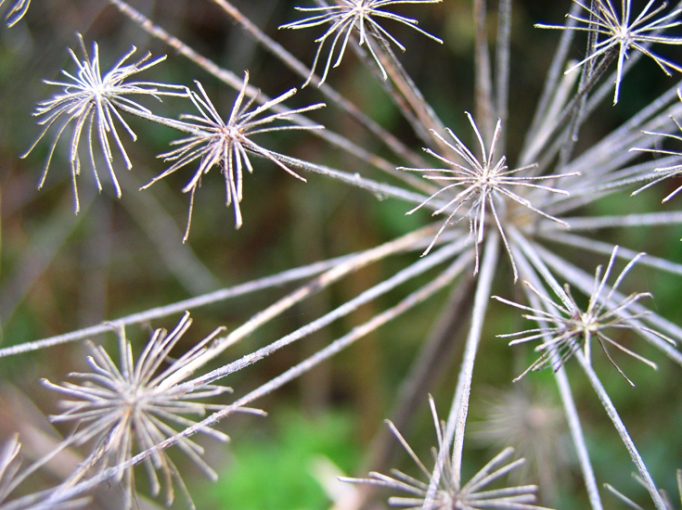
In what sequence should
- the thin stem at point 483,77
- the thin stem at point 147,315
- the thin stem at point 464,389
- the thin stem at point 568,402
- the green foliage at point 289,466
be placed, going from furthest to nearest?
1. the green foliage at point 289,466
2. the thin stem at point 483,77
3. the thin stem at point 147,315
4. the thin stem at point 568,402
5. the thin stem at point 464,389

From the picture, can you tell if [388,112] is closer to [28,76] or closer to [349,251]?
[349,251]

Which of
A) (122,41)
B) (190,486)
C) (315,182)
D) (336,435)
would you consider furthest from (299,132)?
(190,486)

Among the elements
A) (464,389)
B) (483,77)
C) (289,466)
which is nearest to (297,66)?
(483,77)

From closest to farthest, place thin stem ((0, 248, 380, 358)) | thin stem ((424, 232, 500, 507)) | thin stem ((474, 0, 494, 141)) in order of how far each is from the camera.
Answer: thin stem ((424, 232, 500, 507))
thin stem ((0, 248, 380, 358))
thin stem ((474, 0, 494, 141))

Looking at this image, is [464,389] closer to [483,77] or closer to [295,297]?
[295,297]

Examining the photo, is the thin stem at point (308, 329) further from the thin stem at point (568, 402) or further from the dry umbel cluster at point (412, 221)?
the thin stem at point (568, 402)

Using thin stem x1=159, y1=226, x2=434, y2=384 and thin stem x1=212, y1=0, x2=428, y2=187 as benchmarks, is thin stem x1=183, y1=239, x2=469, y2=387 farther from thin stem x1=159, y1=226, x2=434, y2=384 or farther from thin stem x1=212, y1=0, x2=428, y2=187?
thin stem x1=212, y1=0, x2=428, y2=187

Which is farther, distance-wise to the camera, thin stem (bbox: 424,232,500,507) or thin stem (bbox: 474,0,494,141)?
thin stem (bbox: 474,0,494,141)

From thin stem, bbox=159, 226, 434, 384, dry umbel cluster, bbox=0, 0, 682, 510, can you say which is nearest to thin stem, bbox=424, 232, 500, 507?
dry umbel cluster, bbox=0, 0, 682, 510

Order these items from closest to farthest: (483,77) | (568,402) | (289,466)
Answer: (568,402), (483,77), (289,466)

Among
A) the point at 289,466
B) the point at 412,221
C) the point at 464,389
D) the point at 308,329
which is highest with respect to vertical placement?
the point at 412,221

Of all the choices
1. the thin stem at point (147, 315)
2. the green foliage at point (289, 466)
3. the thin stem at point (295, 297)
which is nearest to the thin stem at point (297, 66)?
the thin stem at point (295, 297)

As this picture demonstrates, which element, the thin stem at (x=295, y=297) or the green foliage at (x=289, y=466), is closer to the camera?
the thin stem at (x=295, y=297)
